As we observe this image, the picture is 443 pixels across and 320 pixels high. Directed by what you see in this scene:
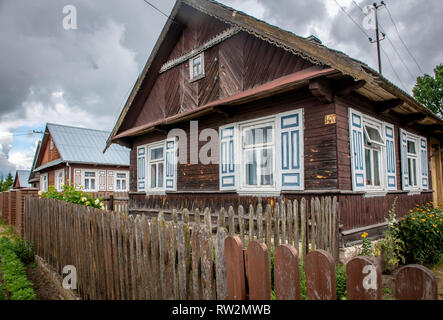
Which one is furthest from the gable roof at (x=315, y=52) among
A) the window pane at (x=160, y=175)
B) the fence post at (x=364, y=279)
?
the window pane at (x=160, y=175)

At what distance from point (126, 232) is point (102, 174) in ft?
75.8

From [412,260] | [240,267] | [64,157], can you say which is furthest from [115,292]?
[64,157]

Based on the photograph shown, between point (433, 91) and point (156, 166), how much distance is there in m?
23.7

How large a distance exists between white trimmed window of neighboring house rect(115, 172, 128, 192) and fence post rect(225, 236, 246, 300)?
2458 centimetres

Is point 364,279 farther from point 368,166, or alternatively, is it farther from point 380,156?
point 380,156

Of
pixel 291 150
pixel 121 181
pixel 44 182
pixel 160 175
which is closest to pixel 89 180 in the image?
pixel 121 181

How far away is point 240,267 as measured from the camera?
6.16ft

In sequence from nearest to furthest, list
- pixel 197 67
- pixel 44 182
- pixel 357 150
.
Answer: pixel 357 150
pixel 197 67
pixel 44 182

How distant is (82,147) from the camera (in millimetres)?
24453

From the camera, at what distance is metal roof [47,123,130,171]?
23.1 meters

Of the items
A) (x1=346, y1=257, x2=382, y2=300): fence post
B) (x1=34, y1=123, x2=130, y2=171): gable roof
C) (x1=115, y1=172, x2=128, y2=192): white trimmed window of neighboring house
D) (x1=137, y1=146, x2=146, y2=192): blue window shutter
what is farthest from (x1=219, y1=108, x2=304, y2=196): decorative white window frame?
(x1=115, y1=172, x2=128, y2=192): white trimmed window of neighboring house

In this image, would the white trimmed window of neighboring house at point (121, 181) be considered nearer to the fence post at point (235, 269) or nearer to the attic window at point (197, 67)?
the attic window at point (197, 67)

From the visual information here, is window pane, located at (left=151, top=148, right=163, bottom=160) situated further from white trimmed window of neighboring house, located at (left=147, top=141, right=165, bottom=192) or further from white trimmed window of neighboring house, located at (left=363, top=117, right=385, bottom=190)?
white trimmed window of neighboring house, located at (left=363, top=117, right=385, bottom=190)
